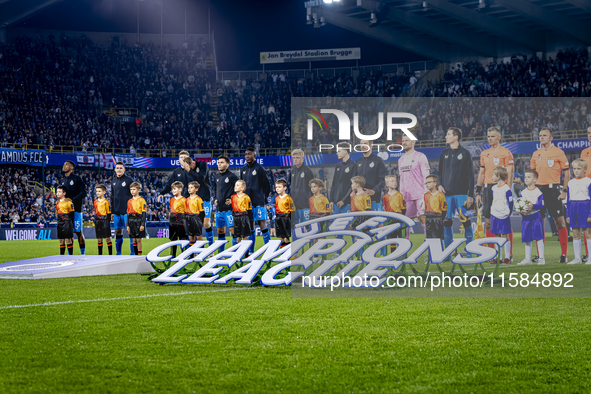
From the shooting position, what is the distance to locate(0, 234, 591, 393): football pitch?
411cm

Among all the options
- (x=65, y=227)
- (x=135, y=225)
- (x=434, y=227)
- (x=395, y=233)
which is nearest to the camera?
(x=395, y=233)

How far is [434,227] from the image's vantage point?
356 inches

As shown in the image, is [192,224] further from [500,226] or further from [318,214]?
[500,226]

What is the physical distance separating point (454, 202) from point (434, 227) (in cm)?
71

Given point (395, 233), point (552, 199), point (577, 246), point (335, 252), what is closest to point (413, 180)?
point (395, 233)

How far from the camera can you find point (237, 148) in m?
37.0

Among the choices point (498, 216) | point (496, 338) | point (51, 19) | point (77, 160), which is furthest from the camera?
point (51, 19)

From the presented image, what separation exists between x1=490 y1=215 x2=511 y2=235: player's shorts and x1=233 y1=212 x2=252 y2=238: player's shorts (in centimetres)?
501

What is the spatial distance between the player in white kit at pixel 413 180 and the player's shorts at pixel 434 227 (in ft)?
Answer: 0.58

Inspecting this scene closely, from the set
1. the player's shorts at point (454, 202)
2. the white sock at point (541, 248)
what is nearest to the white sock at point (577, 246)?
the white sock at point (541, 248)

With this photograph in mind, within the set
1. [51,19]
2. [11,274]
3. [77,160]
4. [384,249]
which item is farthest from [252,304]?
[51,19]

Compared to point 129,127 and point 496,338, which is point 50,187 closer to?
point 129,127

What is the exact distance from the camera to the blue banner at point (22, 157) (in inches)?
1192

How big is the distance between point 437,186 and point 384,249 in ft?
4.65
